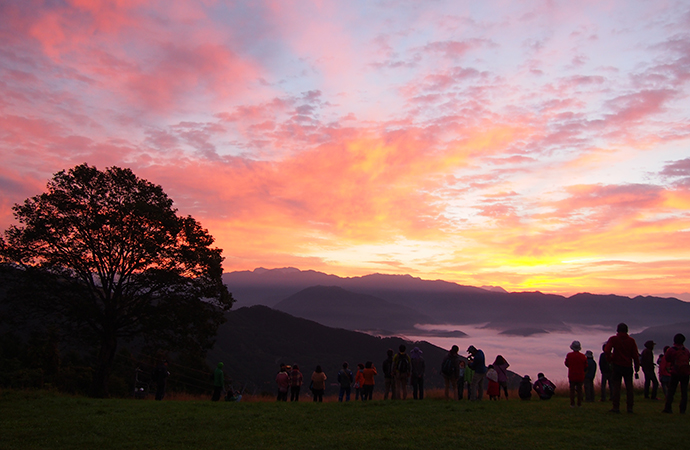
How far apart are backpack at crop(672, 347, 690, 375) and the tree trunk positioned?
25.6 metres

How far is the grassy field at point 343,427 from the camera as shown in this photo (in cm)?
850

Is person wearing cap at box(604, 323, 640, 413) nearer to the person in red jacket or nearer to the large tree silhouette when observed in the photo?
the person in red jacket

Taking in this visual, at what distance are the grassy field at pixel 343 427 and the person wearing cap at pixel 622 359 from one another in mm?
470

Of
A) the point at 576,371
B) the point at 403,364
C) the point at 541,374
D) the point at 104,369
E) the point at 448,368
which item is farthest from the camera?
the point at 104,369

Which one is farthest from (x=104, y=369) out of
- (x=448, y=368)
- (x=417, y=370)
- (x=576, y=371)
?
(x=576, y=371)

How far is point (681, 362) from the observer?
1155 cm

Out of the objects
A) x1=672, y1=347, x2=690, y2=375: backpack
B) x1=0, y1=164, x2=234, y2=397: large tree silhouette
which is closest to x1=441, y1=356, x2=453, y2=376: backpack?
x1=672, y1=347, x2=690, y2=375: backpack

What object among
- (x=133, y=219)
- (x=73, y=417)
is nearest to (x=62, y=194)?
(x=133, y=219)

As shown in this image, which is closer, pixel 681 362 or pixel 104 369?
pixel 681 362

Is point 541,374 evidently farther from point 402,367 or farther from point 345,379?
point 345,379

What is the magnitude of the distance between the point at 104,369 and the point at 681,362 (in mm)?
26448

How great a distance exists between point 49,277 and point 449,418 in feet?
74.5

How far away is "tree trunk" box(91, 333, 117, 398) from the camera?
22953 mm

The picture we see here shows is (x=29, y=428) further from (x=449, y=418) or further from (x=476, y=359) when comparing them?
(x=476, y=359)
